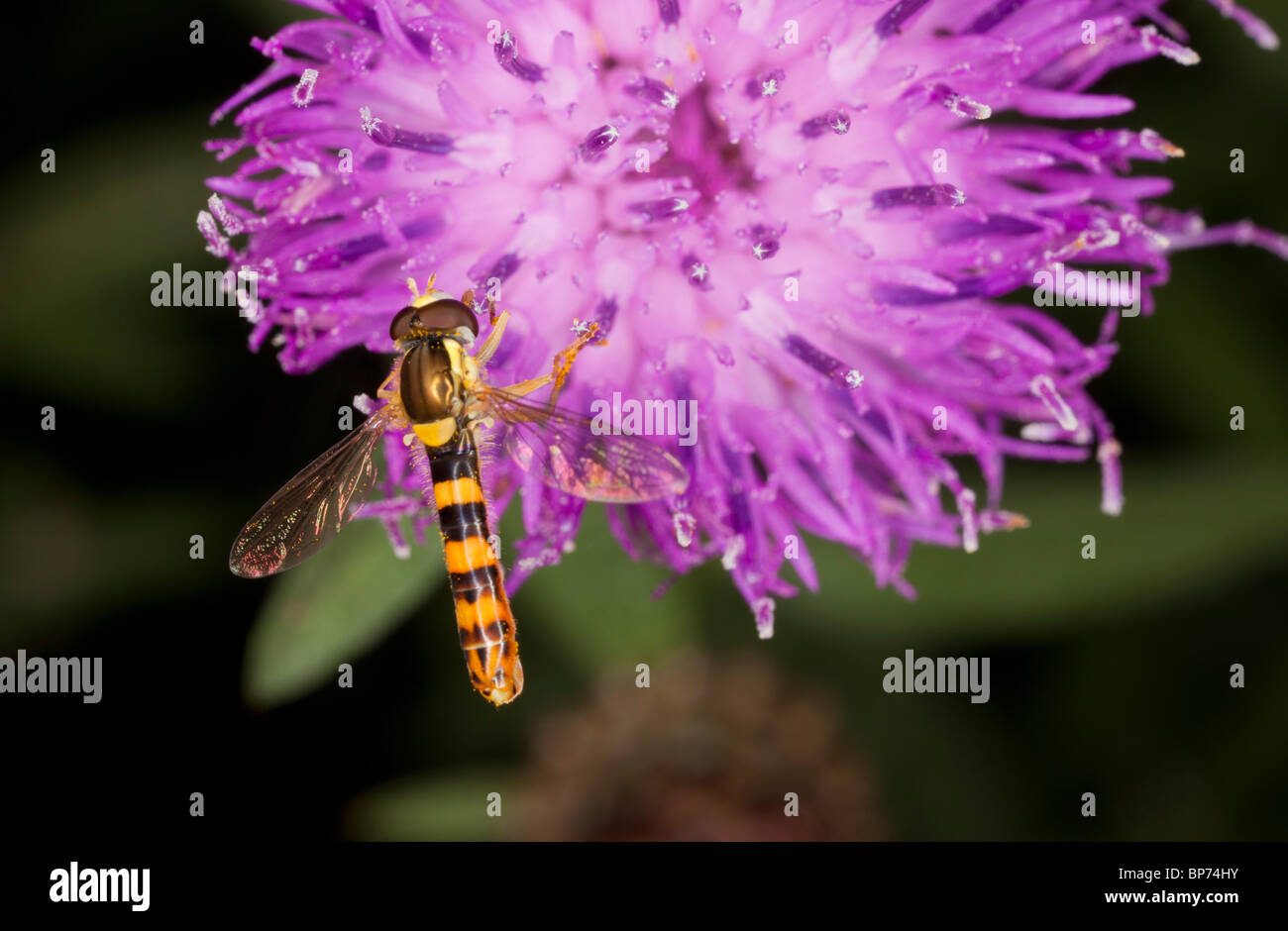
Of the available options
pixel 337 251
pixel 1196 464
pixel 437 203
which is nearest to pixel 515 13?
pixel 437 203

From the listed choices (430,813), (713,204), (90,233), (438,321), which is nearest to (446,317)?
(438,321)

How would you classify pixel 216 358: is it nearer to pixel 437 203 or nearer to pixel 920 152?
pixel 437 203

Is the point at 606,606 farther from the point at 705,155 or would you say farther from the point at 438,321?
the point at 705,155

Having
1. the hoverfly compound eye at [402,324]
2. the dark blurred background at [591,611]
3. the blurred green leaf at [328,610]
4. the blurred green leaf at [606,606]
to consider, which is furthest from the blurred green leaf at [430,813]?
the hoverfly compound eye at [402,324]

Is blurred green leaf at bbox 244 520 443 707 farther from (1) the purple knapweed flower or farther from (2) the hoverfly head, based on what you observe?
(2) the hoverfly head
